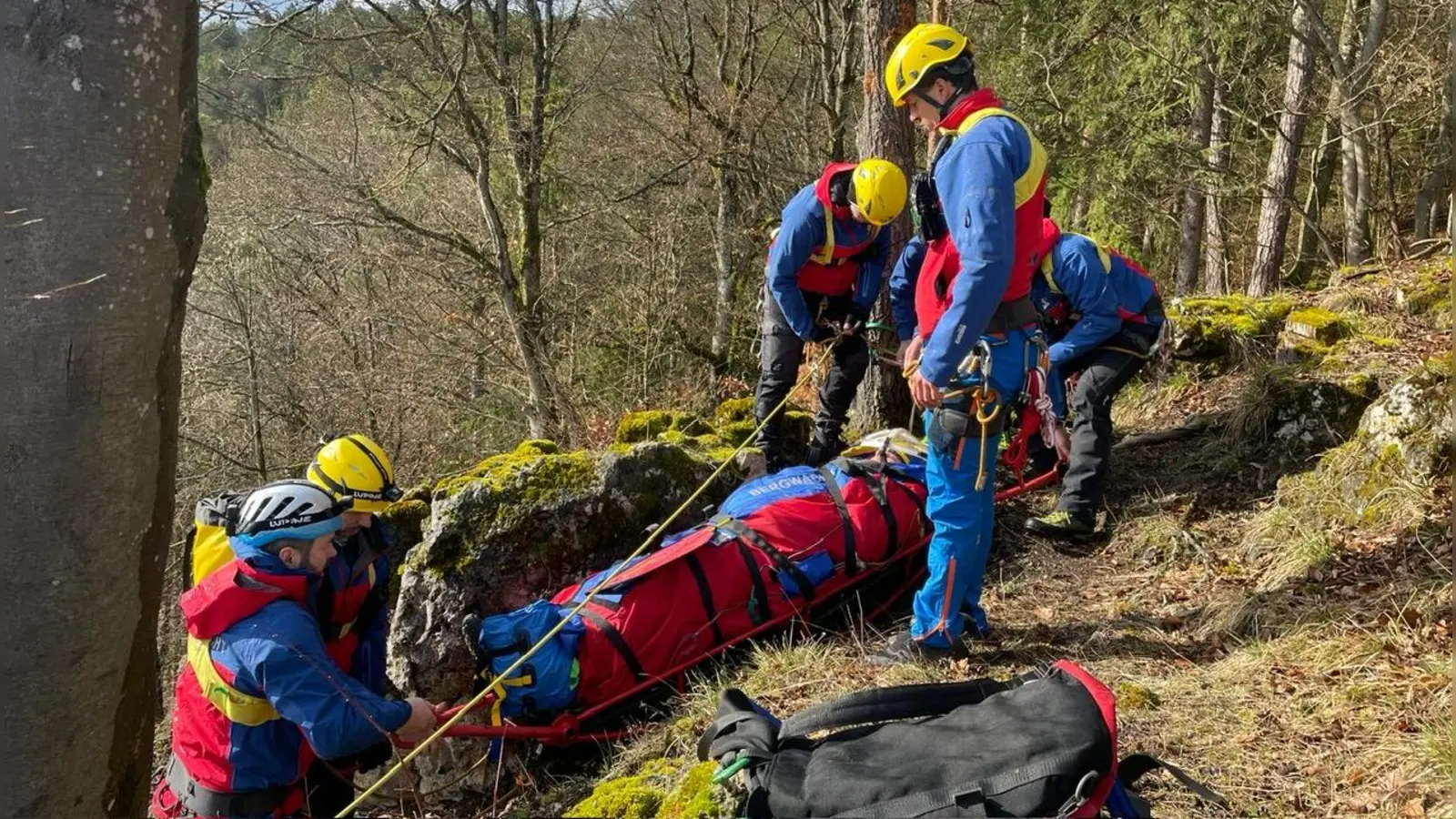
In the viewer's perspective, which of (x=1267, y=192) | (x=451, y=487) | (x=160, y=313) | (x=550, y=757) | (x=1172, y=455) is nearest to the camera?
(x=160, y=313)

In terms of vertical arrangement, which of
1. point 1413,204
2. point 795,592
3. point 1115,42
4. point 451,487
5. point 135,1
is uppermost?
point 1115,42

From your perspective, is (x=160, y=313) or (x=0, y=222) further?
(x=160, y=313)

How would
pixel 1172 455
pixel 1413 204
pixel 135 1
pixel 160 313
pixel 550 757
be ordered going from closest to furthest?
pixel 135 1 → pixel 160 313 → pixel 550 757 → pixel 1172 455 → pixel 1413 204

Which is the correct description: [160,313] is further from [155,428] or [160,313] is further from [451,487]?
[451,487]

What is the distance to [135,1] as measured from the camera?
83.6 inches

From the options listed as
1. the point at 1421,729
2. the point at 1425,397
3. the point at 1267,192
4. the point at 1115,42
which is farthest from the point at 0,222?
the point at 1115,42

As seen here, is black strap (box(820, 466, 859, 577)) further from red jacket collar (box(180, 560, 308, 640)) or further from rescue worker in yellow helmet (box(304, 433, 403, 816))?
red jacket collar (box(180, 560, 308, 640))

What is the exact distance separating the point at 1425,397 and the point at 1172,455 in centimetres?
159

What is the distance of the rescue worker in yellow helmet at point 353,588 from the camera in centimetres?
387

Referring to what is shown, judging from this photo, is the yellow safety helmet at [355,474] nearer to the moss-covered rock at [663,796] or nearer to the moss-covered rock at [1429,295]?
the moss-covered rock at [663,796]

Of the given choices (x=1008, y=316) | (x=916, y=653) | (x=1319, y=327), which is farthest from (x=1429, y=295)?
(x=916, y=653)

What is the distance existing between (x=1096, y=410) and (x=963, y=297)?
84.6 inches

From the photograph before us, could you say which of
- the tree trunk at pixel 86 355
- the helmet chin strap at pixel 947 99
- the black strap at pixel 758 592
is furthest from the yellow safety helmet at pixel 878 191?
the tree trunk at pixel 86 355

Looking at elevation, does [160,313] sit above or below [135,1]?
below
